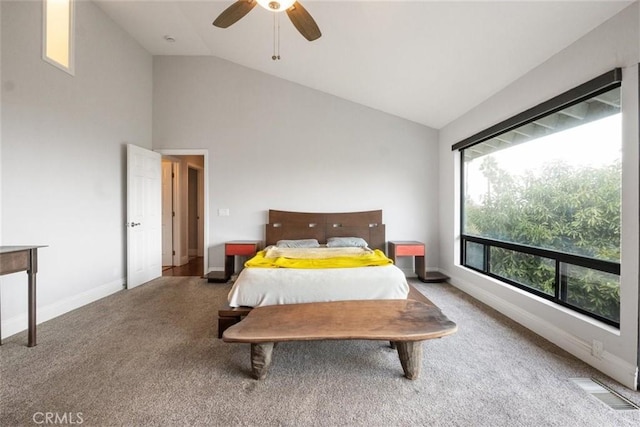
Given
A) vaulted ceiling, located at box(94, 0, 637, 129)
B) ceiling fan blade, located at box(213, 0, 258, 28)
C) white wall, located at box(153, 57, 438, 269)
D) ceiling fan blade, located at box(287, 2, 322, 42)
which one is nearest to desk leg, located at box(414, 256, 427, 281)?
white wall, located at box(153, 57, 438, 269)

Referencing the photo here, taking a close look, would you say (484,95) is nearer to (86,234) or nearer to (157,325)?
(157,325)

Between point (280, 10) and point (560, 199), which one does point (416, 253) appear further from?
point (280, 10)

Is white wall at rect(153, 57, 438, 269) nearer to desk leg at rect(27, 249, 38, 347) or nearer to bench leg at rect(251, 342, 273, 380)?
desk leg at rect(27, 249, 38, 347)

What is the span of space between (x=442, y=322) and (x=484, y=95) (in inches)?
112

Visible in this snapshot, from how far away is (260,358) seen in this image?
176 cm

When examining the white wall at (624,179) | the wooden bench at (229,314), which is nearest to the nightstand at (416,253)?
the white wall at (624,179)

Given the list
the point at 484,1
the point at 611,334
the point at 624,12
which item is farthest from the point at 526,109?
the point at 611,334

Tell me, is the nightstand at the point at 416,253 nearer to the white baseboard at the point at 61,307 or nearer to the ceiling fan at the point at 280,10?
the ceiling fan at the point at 280,10

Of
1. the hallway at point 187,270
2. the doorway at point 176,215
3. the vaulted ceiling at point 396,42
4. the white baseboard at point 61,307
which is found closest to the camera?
the vaulted ceiling at point 396,42

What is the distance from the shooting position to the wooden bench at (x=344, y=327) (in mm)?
1633

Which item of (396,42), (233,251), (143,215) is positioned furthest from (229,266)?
(396,42)

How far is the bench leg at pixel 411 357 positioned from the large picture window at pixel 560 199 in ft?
4.95

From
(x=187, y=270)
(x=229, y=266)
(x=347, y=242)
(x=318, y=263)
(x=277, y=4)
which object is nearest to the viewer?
(x=277, y=4)

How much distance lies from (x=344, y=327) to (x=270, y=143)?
355cm
